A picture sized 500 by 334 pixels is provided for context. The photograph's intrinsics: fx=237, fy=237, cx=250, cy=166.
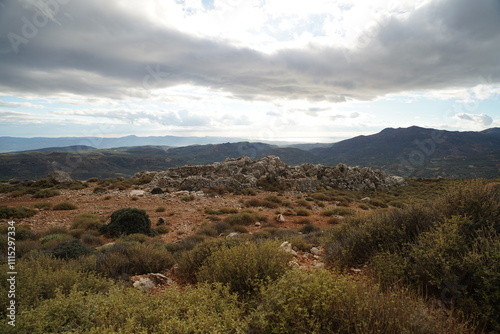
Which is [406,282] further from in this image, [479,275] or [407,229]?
[407,229]

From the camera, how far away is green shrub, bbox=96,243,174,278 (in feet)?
19.7

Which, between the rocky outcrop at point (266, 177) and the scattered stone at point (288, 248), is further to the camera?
the rocky outcrop at point (266, 177)

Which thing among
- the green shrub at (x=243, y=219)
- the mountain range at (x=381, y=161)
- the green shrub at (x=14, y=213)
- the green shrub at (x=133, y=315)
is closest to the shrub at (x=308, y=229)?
the green shrub at (x=243, y=219)

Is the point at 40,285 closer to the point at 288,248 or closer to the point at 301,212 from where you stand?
the point at 288,248

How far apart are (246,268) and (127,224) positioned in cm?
900

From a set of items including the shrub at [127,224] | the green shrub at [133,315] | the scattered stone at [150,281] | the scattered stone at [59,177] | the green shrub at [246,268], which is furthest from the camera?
the scattered stone at [59,177]

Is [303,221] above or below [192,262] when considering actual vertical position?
below

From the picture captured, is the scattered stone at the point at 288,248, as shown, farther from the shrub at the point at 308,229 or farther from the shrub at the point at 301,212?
the shrub at the point at 301,212

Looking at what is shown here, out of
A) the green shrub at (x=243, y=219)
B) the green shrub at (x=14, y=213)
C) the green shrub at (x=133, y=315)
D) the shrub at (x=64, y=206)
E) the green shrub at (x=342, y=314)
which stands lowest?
the green shrub at (x=243, y=219)

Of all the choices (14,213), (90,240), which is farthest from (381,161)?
(14,213)

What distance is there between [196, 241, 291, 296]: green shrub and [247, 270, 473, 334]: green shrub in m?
1.27

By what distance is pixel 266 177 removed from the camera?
28547 mm

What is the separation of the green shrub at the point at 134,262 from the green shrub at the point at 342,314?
430 cm

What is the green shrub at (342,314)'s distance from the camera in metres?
2.66
